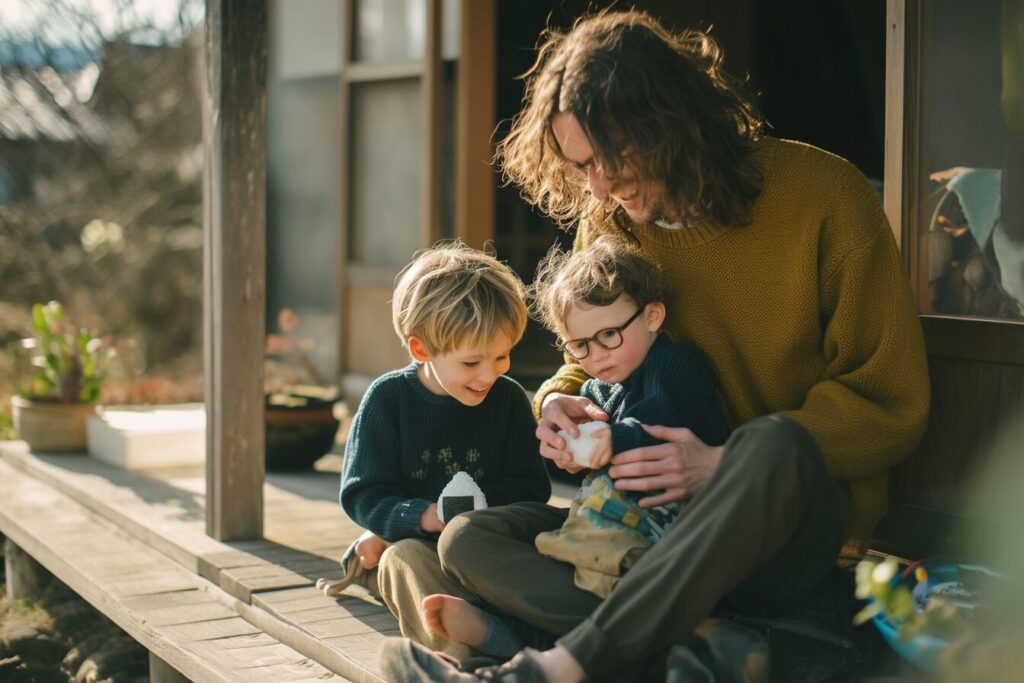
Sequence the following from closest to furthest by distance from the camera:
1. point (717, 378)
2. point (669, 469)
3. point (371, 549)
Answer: point (669, 469) → point (717, 378) → point (371, 549)

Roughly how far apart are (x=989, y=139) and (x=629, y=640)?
140cm

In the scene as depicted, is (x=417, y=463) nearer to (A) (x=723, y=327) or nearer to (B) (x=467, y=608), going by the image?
(B) (x=467, y=608)

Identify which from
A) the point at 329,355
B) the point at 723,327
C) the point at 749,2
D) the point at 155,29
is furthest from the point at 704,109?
the point at 155,29

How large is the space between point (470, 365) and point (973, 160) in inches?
46.4

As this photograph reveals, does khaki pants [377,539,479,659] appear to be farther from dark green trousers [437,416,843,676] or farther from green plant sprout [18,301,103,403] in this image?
green plant sprout [18,301,103,403]

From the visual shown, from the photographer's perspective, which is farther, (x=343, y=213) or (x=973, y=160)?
(x=343, y=213)

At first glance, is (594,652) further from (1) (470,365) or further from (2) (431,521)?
(1) (470,365)

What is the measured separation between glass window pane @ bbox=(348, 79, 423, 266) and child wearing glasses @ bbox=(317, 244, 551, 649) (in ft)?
9.60

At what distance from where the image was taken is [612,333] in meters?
2.55

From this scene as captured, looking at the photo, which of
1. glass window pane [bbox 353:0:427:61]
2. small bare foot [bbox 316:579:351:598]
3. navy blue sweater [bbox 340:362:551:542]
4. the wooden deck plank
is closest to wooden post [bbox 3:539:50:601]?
the wooden deck plank

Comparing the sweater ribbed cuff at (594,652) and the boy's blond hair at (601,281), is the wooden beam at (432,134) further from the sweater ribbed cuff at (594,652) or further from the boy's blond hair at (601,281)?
the sweater ribbed cuff at (594,652)

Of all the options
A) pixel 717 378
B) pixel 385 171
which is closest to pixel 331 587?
pixel 717 378

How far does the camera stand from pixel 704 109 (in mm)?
2520

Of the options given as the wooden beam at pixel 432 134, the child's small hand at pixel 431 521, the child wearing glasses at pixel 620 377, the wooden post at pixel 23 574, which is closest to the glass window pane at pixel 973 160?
the child wearing glasses at pixel 620 377
